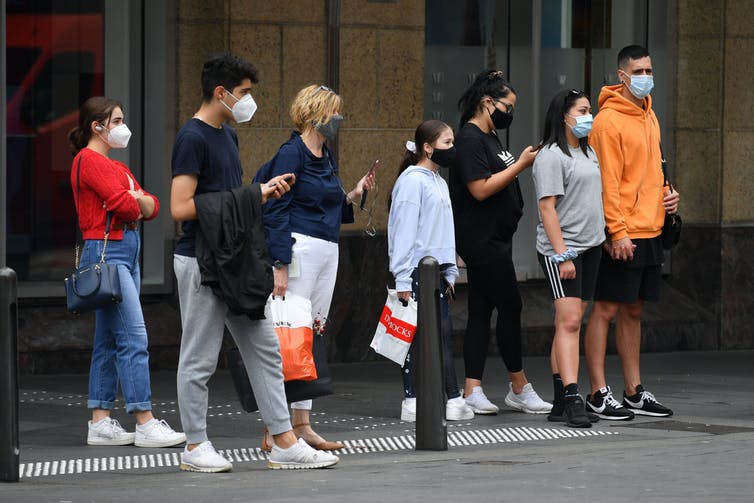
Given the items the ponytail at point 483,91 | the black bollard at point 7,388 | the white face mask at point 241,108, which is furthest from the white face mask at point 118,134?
the ponytail at point 483,91

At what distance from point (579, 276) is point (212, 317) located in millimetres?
2638

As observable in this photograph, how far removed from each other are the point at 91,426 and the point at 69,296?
67 cm

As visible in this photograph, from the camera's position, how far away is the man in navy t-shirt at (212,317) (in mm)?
7402

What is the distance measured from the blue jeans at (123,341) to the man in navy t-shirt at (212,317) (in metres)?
0.98

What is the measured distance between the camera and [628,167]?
957cm

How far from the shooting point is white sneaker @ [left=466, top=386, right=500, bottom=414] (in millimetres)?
9633

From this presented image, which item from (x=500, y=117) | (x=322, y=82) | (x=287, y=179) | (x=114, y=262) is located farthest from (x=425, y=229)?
(x=322, y=82)

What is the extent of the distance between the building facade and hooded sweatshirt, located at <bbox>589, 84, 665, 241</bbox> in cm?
300

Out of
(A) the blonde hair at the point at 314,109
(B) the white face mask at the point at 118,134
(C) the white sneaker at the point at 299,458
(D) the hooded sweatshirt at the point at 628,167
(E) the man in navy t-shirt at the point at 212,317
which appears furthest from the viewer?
(D) the hooded sweatshirt at the point at 628,167

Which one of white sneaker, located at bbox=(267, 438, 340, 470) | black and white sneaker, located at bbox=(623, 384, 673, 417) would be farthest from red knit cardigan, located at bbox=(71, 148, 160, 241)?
black and white sneaker, located at bbox=(623, 384, 673, 417)

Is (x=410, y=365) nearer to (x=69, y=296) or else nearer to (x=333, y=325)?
(x=69, y=296)

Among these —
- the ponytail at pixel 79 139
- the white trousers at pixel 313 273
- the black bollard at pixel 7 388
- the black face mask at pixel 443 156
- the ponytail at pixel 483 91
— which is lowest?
the black bollard at pixel 7 388

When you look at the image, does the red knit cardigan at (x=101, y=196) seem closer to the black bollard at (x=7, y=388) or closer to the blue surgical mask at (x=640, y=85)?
the black bollard at (x=7, y=388)

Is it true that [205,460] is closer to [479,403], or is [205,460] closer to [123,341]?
[123,341]
